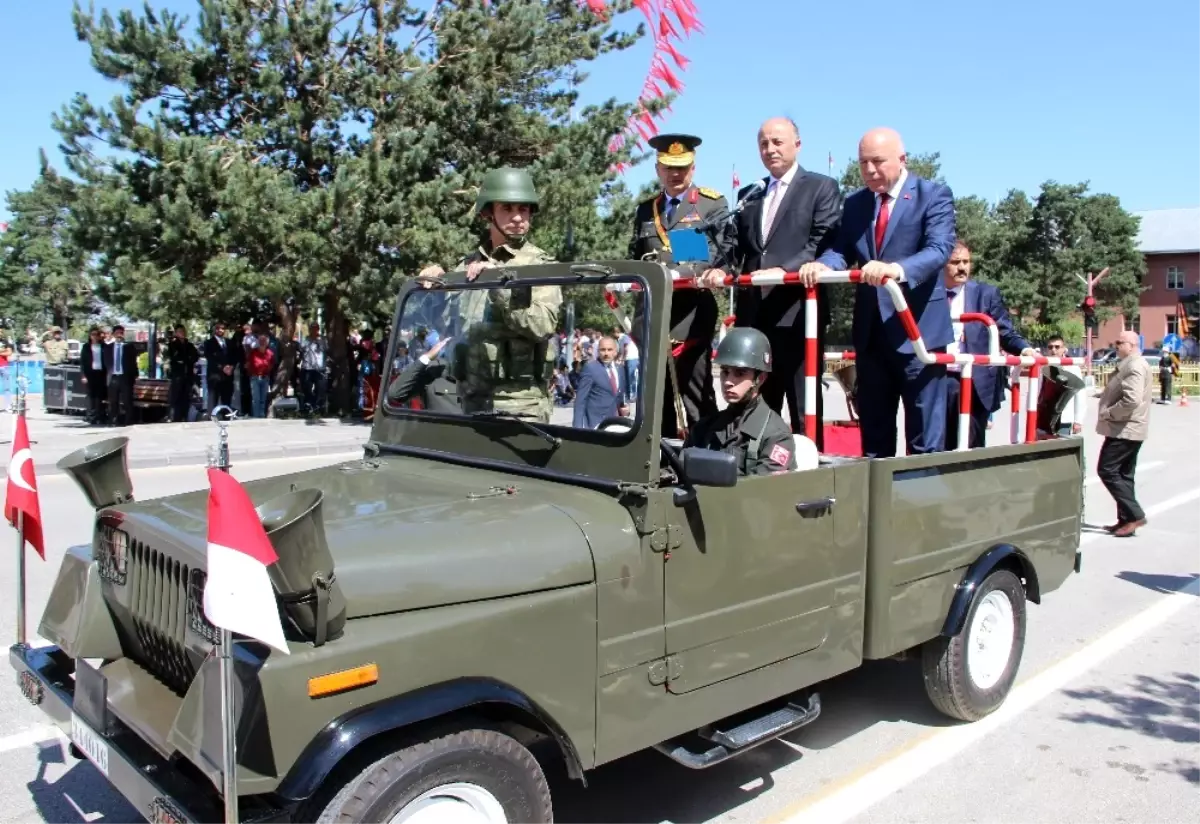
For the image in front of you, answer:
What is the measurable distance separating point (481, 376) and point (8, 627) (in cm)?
367

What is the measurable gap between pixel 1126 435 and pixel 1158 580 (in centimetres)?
202

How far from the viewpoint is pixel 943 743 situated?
4.37 metres

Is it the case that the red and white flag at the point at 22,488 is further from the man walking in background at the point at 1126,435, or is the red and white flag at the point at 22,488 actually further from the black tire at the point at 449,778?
the man walking in background at the point at 1126,435

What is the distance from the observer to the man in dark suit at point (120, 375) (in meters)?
17.7

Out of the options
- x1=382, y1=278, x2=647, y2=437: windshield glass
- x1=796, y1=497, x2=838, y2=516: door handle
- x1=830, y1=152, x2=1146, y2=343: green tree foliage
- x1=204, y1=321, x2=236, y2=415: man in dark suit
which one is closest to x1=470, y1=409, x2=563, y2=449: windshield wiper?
x1=382, y1=278, x2=647, y2=437: windshield glass

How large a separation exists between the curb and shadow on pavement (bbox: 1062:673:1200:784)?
8711 millimetres

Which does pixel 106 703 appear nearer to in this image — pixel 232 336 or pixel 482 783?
pixel 482 783

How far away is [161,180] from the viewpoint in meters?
15.8

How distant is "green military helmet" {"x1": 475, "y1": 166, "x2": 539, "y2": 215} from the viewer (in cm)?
427

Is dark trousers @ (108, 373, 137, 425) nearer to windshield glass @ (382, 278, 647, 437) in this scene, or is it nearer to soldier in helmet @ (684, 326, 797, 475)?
windshield glass @ (382, 278, 647, 437)

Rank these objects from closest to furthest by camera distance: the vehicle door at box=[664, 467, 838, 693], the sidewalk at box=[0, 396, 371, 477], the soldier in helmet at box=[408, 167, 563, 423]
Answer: the vehicle door at box=[664, 467, 838, 693]
the soldier in helmet at box=[408, 167, 563, 423]
the sidewalk at box=[0, 396, 371, 477]

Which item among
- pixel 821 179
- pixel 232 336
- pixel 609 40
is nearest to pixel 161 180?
pixel 232 336

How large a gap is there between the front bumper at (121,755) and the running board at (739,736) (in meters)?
1.36

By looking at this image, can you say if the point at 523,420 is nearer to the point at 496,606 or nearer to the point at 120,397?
the point at 496,606
